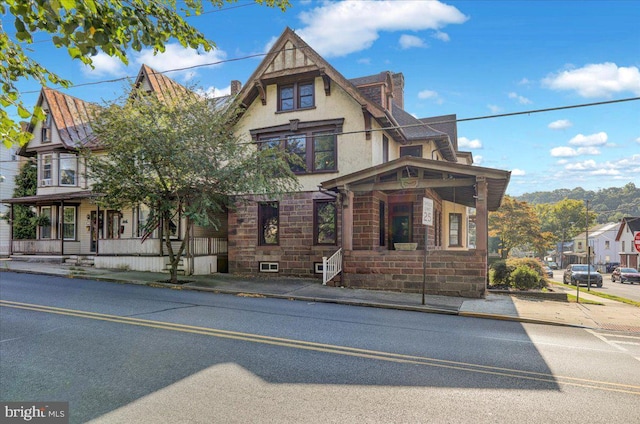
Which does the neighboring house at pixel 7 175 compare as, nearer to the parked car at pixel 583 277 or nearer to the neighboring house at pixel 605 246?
the parked car at pixel 583 277

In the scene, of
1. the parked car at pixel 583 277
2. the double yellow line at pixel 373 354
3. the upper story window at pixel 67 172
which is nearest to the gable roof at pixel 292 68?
the double yellow line at pixel 373 354

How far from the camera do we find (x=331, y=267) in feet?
51.5

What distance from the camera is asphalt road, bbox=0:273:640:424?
4566 mm

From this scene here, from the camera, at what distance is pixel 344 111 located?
17891 mm

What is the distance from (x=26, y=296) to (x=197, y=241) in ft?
26.6

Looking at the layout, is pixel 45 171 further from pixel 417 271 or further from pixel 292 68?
pixel 417 271

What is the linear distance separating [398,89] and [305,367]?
24.6 m

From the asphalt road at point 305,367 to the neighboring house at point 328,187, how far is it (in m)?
6.14

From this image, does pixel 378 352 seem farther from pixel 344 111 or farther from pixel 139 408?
pixel 344 111

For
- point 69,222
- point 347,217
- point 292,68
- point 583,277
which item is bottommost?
point 583,277

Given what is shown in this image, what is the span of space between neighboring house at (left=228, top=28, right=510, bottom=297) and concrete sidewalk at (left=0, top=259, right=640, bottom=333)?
46.2 inches

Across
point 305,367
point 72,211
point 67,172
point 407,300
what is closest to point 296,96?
point 407,300

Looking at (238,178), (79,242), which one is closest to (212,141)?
(238,178)

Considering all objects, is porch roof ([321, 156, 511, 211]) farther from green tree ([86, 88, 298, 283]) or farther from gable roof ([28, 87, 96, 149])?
gable roof ([28, 87, 96, 149])
